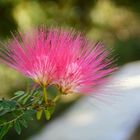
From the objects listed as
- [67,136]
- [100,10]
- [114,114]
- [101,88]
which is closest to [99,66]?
[101,88]

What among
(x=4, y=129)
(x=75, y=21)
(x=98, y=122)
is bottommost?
(x=98, y=122)

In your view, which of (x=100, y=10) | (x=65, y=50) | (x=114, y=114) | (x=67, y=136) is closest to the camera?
(x=65, y=50)

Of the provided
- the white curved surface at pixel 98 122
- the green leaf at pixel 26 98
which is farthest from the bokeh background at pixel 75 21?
the green leaf at pixel 26 98

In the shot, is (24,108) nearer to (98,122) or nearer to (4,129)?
(4,129)

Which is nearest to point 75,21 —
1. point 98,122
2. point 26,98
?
point 98,122

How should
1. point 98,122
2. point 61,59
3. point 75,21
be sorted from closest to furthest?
point 61,59 < point 98,122 < point 75,21

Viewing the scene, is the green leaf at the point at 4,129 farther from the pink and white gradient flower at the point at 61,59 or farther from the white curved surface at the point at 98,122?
the white curved surface at the point at 98,122

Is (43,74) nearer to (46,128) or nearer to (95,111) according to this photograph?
(46,128)

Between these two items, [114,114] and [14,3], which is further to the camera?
[114,114]
